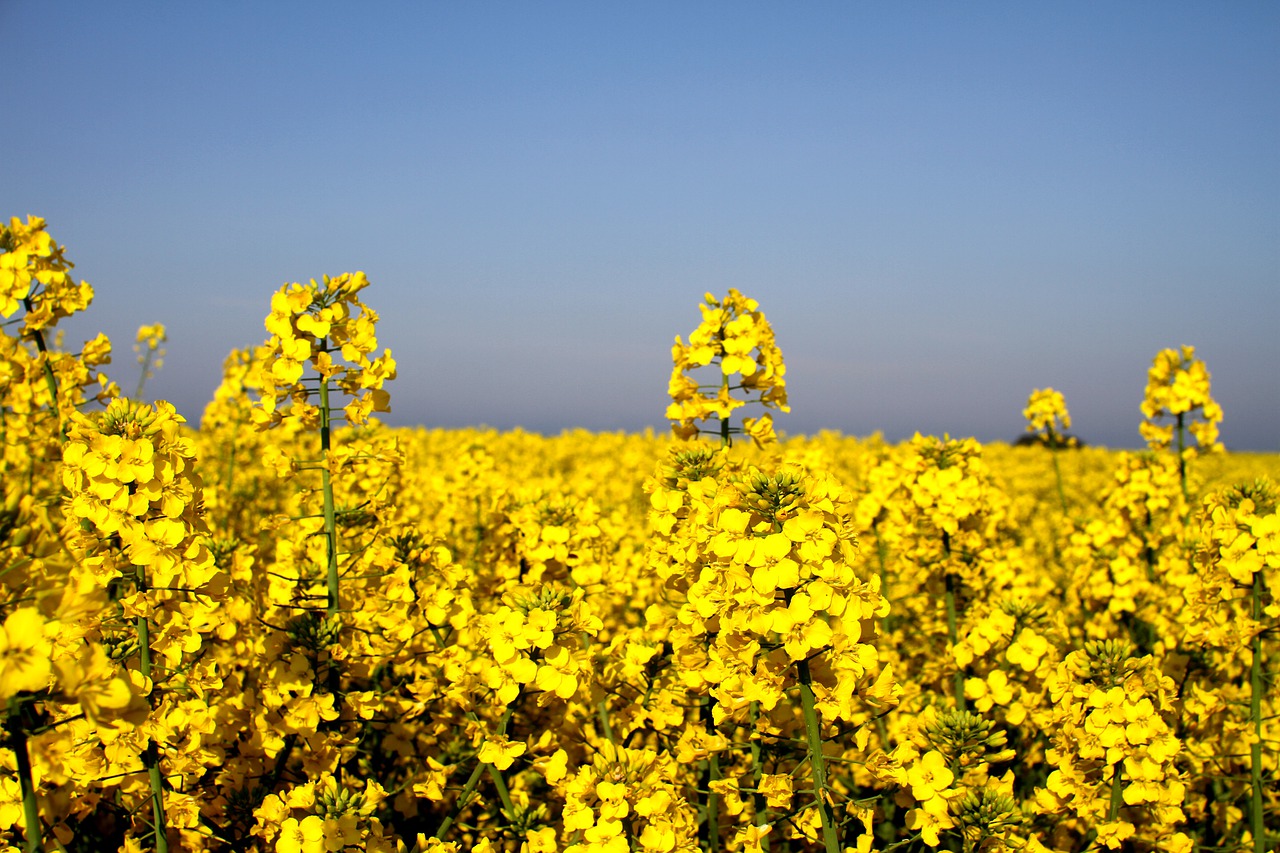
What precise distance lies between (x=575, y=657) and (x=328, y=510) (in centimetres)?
135

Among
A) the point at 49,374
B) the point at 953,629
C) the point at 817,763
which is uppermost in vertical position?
the point at 49,374

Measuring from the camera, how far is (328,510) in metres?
3.43

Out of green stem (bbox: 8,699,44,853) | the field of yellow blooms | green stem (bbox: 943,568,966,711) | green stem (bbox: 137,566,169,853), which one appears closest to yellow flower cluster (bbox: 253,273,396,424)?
the field of yellow blooms

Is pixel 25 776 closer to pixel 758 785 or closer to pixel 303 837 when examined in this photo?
pixel 303 837

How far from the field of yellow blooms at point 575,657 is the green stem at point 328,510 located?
0.02m

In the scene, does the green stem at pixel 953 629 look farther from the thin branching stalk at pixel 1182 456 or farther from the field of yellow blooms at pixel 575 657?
the thin branching stalk at pixel 1182 456

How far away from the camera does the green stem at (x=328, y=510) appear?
3287 millimetres

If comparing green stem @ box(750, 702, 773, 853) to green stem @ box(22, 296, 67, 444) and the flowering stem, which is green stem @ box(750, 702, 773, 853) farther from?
green stem @ box(22, 296, 67, 444)

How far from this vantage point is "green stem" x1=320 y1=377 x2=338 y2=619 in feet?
10.8

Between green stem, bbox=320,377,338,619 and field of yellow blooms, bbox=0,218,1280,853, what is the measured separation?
2 cm

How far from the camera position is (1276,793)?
400 centimetres

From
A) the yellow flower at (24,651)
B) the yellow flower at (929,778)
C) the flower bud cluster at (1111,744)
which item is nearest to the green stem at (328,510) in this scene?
the yellow flower at (24,651)

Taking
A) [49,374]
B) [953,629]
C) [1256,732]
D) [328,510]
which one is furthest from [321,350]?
[1256,732]

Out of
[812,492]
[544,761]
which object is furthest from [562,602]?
[812,492]
